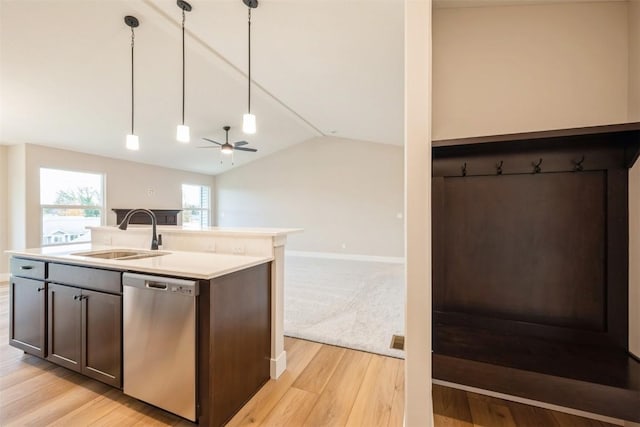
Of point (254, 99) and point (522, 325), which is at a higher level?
point (254, 99)

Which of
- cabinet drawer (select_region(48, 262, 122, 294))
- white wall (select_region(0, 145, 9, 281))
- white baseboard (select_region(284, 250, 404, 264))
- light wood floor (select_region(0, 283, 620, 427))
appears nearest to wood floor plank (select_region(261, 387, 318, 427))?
light wood floor (select_region(0, 283, 620, 427))

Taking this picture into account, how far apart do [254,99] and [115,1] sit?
214 cm

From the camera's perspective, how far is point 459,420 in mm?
1599

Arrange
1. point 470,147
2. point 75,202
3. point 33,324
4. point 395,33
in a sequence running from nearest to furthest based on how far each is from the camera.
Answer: point 470,147 < point 33,324 < point 395,33 < point 75,202

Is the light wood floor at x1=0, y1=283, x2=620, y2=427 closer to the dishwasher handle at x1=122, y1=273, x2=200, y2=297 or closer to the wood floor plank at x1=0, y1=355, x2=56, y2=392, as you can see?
the wood floor plank at x1=0, y1=355, x2=56, y2=392

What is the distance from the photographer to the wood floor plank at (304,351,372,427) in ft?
5.24

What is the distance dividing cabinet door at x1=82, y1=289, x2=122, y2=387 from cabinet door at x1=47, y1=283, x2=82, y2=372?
2.8 inches

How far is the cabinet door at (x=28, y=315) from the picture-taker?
2.01 metres

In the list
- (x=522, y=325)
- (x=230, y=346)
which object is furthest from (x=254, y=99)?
(x=522, y=325)

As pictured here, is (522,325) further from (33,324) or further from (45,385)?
(33,324)

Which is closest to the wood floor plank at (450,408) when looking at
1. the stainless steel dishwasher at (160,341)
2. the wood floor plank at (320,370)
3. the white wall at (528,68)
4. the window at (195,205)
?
the wood floor plank at (320,370)

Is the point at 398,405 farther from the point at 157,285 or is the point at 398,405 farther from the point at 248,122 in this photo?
the point at 248,122

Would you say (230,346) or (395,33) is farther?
(395,33)

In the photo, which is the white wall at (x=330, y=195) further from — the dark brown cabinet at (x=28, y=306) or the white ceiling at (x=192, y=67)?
the dark brown cabinet at (x=28, y=306)
